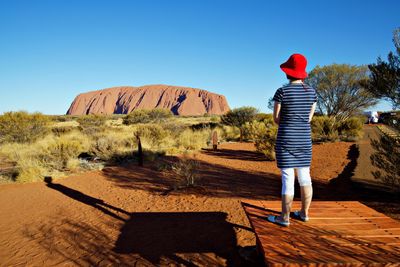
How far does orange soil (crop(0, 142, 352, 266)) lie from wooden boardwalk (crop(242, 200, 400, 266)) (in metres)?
1.16

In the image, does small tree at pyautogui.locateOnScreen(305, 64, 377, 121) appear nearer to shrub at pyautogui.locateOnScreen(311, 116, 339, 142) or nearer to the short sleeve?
shrub at pyautogui.locateOnScreen(311, 116, 339, 142)

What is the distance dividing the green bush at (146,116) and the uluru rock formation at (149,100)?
79.8 metres

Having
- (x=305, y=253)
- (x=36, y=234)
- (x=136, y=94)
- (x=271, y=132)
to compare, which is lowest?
(x=36, y=234)

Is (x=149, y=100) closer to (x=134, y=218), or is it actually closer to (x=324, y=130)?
(x=324, y=130)

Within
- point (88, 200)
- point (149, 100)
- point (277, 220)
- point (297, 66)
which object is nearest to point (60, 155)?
point (88, 200)

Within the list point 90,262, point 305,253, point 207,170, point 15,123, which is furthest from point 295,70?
point 15,123

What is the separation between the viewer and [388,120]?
5.58 metres

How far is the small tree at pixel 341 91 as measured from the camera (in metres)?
19.2

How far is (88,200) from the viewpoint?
657cm

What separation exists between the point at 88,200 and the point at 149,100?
129 m

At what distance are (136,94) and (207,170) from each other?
134125 mm

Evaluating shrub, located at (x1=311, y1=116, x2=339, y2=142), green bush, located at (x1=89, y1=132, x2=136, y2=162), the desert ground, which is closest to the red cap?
the desert ground

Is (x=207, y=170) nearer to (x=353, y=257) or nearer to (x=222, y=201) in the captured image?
(x=222, y=201)

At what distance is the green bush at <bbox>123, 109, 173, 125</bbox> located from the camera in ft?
120
